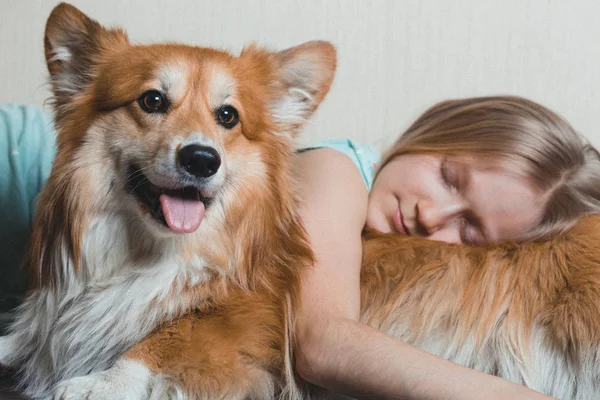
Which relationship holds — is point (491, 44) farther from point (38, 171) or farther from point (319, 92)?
point (38, 171)

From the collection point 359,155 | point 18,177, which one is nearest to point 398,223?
point 359,155

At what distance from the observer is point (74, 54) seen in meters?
1.64

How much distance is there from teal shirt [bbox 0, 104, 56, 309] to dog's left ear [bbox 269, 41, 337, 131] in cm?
77

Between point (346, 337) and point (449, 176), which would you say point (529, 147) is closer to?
point (449, 176)

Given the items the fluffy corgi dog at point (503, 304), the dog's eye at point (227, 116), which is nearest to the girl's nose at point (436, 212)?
the fluffy corgi dog at point (503, 304)

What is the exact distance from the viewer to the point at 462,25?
8.99 ft

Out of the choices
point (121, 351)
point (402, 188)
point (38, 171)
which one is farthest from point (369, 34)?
point (121, 351)

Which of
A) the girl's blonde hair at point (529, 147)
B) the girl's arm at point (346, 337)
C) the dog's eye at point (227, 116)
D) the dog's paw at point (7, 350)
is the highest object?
the dog's eye at point (227, 116)

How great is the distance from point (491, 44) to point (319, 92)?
1.22 m

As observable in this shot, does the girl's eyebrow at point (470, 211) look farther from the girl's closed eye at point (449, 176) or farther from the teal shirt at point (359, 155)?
the teal shirt at point (359, 155)

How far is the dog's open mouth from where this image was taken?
4.85 feet

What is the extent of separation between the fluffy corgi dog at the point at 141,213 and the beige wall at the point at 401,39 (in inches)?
45.7

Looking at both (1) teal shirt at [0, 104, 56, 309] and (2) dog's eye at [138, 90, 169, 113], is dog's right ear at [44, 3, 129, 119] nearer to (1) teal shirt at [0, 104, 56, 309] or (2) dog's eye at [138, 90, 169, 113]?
(2) dog's eye at [138, 90, 169, 113]

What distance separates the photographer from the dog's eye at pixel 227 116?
1.58 metres
